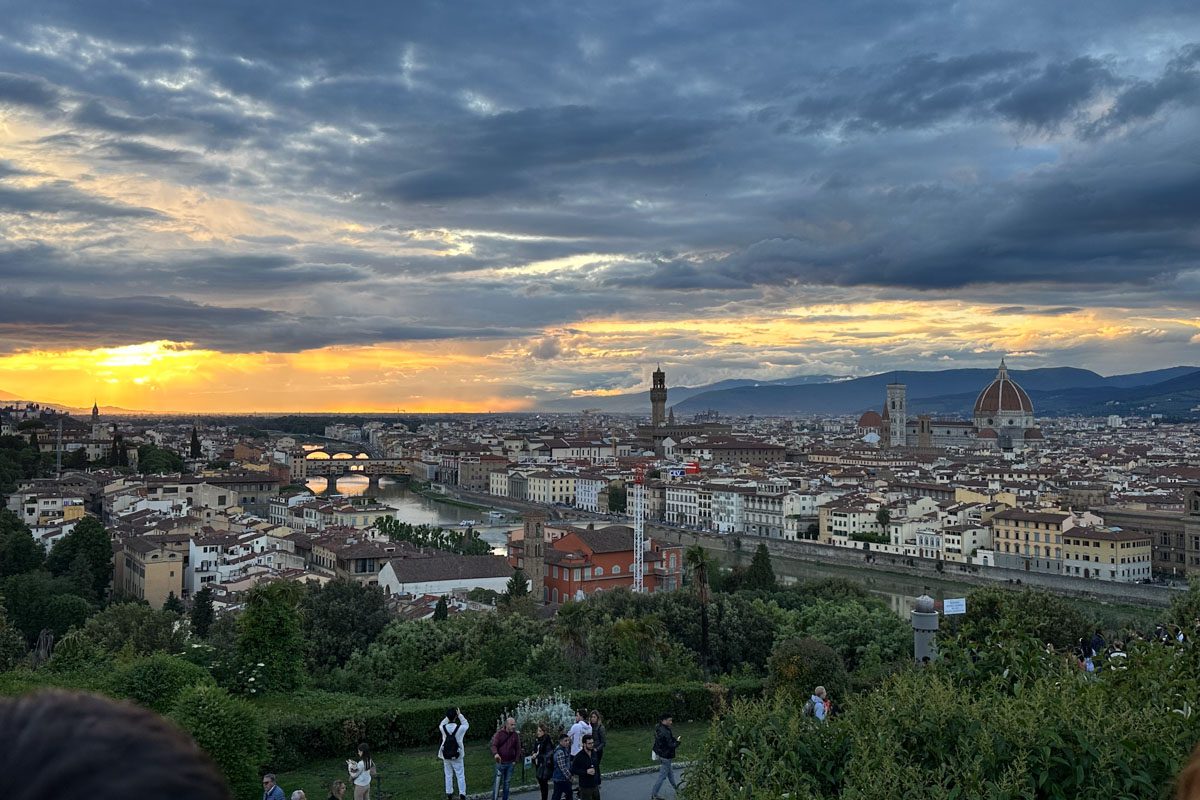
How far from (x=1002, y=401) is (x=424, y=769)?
96.1 meters

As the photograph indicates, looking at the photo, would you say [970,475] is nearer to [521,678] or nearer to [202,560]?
[202,560]

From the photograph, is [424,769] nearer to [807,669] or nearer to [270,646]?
[270,646]

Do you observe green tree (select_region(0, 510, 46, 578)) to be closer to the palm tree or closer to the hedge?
the palm tree

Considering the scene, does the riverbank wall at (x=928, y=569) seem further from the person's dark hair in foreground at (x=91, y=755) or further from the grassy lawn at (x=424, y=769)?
the person's dark hair in foreground at (x=91, y=755)

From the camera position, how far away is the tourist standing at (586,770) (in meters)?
6.52

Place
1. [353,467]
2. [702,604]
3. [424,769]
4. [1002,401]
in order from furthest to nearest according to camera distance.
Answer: [1002,401], [353,467], [702,604], [424,769]

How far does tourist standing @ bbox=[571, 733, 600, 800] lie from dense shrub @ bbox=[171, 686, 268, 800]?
2.29m

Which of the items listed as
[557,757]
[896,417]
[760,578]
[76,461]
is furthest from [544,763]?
[896,417]

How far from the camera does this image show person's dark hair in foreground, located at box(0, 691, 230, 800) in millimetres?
730

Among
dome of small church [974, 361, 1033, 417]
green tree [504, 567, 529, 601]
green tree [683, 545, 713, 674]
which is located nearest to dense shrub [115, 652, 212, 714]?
green tree [683, 545, 713, 674]

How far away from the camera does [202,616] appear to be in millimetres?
20031

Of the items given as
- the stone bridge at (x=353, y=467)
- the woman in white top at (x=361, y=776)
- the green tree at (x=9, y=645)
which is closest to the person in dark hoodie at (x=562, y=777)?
the woman in white top at (x=361, y=776)

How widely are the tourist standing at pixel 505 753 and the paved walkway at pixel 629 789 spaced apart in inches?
21.9

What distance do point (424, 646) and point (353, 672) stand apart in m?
0.99
